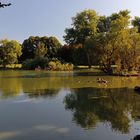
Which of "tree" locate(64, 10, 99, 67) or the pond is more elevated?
"tree" locate(64, 10, 99, 67)

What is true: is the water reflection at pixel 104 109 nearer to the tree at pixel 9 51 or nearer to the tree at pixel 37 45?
the tree at pixel 9 51

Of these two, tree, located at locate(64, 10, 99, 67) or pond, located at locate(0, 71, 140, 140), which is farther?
tree, located at locate(64, 10, 99, 67)

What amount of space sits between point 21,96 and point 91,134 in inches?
438

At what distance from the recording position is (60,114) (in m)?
16.2

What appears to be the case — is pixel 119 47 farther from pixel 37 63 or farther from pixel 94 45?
pixel 37 63

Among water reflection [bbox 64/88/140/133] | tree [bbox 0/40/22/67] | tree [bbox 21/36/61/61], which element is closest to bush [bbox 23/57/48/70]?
tree [bbox 0/40/22/67]

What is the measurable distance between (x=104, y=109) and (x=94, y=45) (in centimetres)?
3212

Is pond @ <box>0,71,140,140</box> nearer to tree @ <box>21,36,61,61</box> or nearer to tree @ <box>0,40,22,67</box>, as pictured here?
tree @ <box>0,40,22,67</box>

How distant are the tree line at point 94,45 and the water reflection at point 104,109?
2408cm

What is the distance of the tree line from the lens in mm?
47000

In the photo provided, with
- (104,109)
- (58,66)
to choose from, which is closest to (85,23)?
(58,66)

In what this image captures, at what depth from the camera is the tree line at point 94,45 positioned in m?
47.0

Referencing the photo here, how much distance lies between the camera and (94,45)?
49281mm

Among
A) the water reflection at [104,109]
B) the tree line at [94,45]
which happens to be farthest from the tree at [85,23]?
the water reflection at [104,109]
